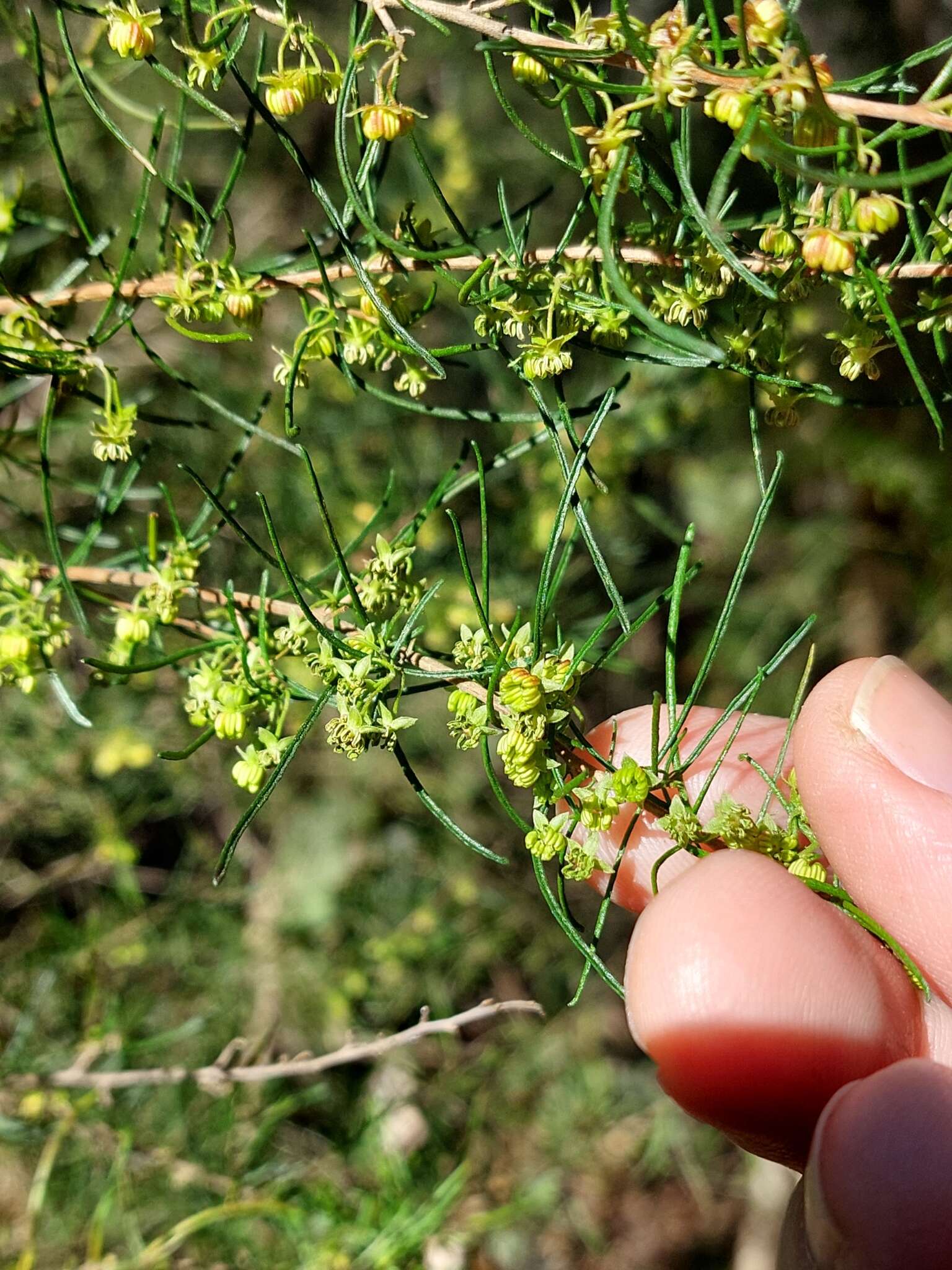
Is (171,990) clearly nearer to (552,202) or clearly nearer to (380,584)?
(380,584)

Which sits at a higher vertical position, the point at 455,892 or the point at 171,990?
the point at 455,892

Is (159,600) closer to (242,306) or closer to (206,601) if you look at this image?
(206,601)

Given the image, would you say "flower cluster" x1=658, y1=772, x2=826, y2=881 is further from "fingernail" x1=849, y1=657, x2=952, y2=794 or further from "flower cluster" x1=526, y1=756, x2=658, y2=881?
"fingernail" x1=849, y1=657, x2=952, y2=794

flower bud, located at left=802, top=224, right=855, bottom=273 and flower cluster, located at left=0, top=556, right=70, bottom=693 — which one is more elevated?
flower bud, located at left=802, top=224, right=855, bottom=273

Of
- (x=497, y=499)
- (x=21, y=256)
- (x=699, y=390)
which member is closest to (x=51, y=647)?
(x=21, y=256)

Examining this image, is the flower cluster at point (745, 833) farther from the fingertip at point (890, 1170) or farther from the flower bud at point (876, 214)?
the flower bud at point (876, 214)

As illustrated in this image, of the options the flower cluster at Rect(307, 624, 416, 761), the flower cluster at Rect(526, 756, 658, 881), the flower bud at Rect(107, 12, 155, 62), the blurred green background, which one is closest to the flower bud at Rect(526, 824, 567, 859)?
the flower cluster at Rect(526, 756, 658, 881)

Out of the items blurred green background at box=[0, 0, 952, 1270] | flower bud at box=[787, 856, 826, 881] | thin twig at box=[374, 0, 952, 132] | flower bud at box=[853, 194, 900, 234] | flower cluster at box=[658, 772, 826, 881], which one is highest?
thin twig at box=[374, 0, 952, 132]
